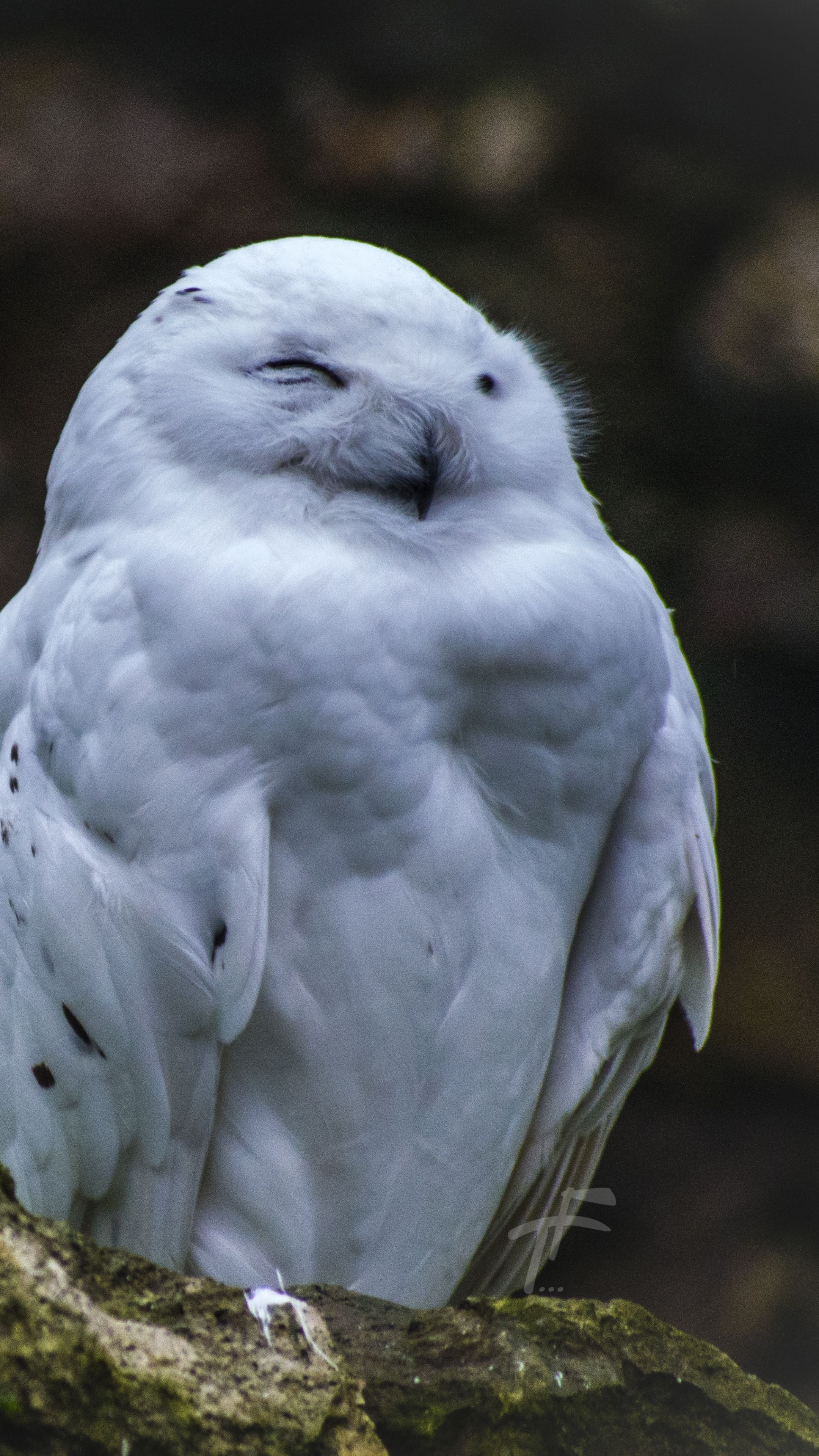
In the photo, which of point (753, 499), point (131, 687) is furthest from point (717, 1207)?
point (131, 687)

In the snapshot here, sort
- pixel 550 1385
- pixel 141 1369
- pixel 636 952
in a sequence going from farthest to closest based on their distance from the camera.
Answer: pixel 636 952, pixel 550 1385, pixel 141 1369

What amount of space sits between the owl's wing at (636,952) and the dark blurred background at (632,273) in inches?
11.2

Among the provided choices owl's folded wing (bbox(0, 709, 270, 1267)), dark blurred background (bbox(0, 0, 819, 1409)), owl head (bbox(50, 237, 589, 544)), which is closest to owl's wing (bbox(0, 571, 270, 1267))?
owl's folded wing (bbox(0, 709, 270, 1267))

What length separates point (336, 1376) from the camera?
74 centimetres

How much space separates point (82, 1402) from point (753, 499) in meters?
1.25

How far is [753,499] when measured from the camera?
1521mm

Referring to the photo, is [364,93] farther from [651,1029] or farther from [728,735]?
[651,1029]

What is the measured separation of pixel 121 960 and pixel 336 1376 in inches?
20.0

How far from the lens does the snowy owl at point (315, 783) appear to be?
44.7 inches

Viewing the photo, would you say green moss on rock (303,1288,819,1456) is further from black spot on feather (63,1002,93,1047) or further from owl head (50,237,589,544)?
owl head (50,237,589,544)
